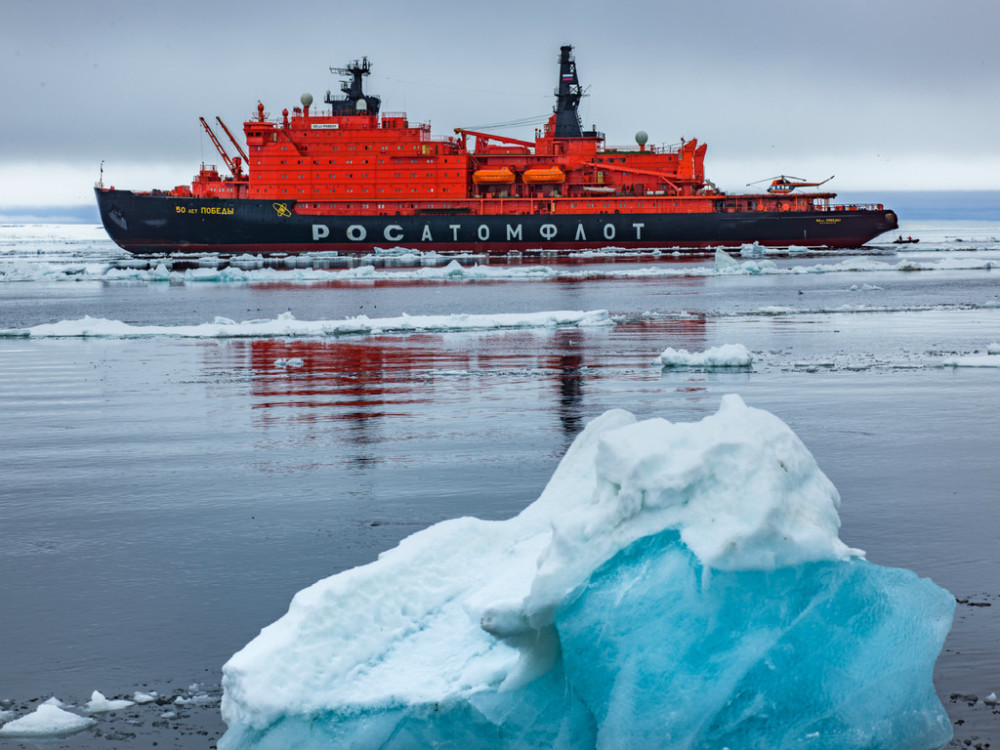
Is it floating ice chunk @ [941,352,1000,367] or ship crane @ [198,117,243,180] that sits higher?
ship crane @ [198,117,243,180]

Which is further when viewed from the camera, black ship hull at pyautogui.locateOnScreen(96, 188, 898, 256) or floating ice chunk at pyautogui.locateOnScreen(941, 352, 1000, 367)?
black ship hull at pyautogui.locateOnScreen(96, 188, 898, 256)

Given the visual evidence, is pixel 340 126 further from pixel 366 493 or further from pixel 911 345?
pixel 366 493

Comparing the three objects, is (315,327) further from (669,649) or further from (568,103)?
(568,103)

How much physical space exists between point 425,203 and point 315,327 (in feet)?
129

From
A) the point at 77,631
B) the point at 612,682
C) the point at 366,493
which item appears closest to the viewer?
the point at 612,682

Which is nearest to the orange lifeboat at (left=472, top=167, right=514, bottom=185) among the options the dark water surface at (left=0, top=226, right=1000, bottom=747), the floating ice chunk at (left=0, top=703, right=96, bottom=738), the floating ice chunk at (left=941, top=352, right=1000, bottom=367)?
the dark water surface at (left=0, top=226, right=1000, bottom=747)

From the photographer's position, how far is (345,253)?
193ft

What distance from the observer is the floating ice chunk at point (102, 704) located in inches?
156

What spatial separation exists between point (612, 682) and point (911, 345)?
43.1 ft

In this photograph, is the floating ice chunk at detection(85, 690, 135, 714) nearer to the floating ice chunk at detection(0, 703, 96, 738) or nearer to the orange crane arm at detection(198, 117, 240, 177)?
the floating ice chunk at detection(0, 703, 96, 738)

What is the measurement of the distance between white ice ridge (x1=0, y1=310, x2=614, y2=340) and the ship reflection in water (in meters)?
0.63

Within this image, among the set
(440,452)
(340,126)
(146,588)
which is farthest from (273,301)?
(340,126)

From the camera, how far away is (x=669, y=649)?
3.42m

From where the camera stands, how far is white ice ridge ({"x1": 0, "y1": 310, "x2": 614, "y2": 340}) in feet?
59.7
